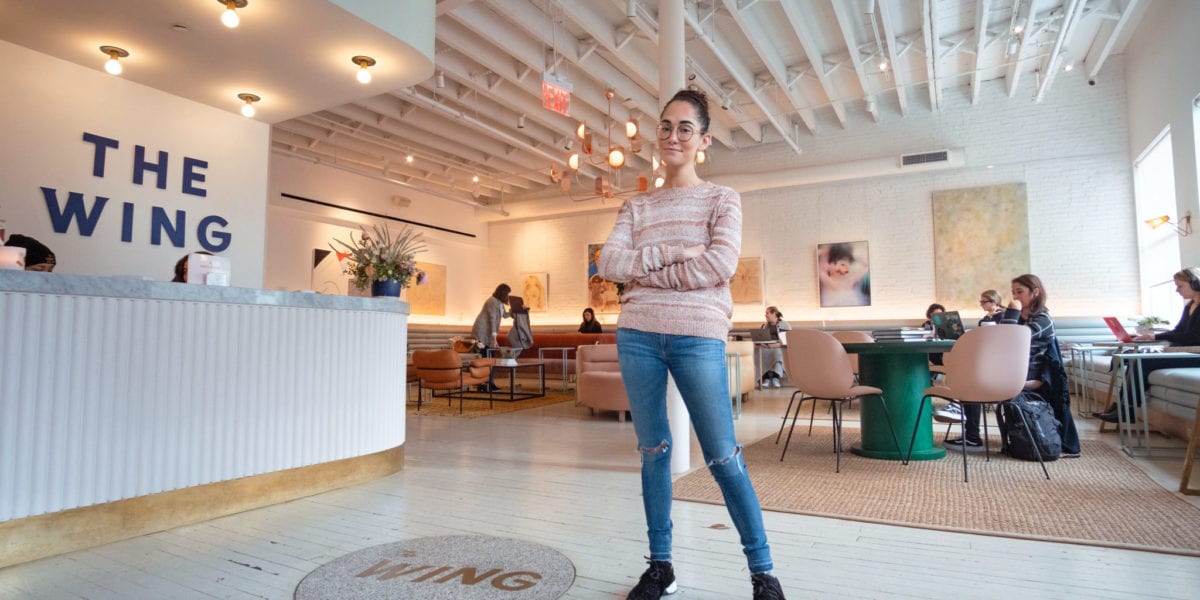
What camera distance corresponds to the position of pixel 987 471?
3.68 metres

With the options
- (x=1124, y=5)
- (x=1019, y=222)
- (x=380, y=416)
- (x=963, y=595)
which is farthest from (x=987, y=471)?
(x=1019, y=222)

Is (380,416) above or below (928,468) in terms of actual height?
above

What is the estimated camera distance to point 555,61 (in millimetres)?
7320

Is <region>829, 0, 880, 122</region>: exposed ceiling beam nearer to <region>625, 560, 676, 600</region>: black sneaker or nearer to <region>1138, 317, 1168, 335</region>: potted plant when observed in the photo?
<region>1138, 317, 1168, 335</region>: potted plant

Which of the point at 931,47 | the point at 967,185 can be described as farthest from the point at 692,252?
the point at 967,185

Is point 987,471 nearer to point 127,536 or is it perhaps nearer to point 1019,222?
point 127,536

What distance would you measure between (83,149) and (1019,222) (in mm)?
11217

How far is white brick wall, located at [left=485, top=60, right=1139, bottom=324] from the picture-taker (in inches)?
360

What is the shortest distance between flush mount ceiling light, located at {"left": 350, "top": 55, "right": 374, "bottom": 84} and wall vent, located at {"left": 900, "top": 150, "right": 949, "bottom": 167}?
8.60 m

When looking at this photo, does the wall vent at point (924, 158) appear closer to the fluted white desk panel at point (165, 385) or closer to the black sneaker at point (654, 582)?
the fluted white desk panel at point (165, 385)

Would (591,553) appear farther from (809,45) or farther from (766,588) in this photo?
(809,45)

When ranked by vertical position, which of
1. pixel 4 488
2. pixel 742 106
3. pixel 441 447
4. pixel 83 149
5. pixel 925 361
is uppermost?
pixel 742 106

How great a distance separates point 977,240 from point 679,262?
10.0 meters

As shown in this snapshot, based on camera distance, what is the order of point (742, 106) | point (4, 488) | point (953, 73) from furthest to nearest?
point (742, 106), point (953, 73), point (4, 488)
